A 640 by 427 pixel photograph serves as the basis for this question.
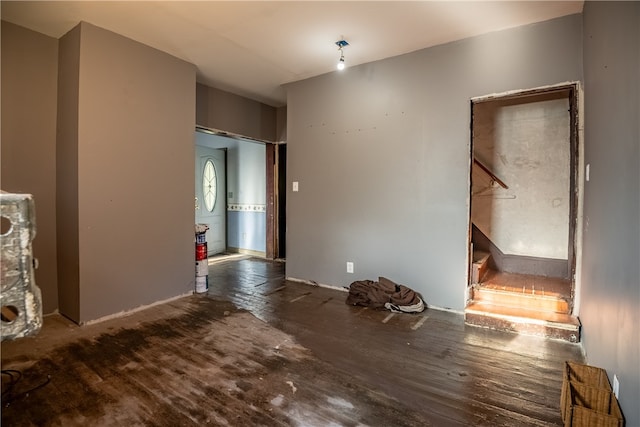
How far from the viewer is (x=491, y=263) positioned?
439cm

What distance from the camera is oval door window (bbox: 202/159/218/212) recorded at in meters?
6.56

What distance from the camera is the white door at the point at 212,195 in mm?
6465

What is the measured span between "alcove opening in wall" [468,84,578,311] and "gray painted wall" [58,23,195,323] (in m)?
3.28

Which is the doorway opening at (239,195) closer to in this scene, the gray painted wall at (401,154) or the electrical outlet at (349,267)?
the gray painted wall at (401,154)

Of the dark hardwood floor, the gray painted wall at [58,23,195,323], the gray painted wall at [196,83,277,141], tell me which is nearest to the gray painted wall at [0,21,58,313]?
the gray painted wall at [58,23,195,323]

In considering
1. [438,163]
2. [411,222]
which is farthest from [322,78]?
[411,222]

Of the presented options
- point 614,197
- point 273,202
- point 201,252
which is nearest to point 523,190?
point 614,197

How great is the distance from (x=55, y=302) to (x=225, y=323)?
173 centimetres

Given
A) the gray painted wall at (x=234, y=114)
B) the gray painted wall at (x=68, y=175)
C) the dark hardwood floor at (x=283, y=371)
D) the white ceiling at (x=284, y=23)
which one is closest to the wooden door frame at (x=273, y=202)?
the gray painted wall at (x=234, y=114)

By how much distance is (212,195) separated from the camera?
22.0 feet

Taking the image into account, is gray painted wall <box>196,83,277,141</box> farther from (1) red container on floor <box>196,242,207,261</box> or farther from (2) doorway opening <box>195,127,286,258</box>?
(1) red container on floor <box>196,242,207,261</box>

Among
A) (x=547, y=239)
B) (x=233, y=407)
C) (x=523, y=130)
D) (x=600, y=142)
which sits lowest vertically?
(x=233, y=407)

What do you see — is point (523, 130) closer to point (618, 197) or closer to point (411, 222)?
point (411, 222)

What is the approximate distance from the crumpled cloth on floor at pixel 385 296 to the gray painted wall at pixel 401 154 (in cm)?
13
